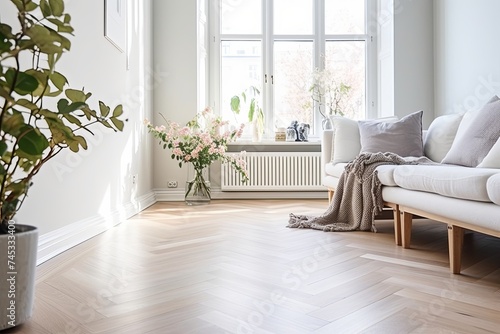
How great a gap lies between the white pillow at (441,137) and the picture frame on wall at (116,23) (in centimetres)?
237

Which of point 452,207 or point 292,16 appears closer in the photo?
point 452,207

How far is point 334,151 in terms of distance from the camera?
139 inches

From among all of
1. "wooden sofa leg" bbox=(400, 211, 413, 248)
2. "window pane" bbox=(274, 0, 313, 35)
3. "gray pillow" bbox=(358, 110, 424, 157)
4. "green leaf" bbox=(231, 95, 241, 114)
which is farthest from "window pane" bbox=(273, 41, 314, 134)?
"wooden sofa leg" bbox=(400, 211, 413, 248)

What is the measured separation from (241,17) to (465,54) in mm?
2420

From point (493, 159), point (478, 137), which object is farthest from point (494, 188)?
point (478, 137)

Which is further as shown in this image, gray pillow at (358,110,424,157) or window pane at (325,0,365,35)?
window pane at (325,0,365,35)

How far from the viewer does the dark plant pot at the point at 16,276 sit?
1.16 metres

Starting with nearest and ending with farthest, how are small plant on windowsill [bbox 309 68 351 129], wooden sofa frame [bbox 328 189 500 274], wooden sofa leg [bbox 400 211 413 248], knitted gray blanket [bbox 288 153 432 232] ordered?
1. wooden sofa frame [bbox 328 189 500 274]
2. wooden sofa leg [bbox 400 211 413 248]
3. knitted gray blanket [bbox 288 153 432 232]
4. small plant on windowsill [bbox 309 68 351 129]

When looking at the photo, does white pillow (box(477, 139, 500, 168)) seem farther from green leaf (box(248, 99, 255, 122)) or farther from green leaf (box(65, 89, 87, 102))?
green leaf (box(248, 99, 255, 122))

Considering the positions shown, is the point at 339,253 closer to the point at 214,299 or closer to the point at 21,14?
the point at 214,299

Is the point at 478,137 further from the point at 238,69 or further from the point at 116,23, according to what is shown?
the point at 238,69

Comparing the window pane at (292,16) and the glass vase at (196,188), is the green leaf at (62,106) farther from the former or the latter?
the window pane at (292,16)

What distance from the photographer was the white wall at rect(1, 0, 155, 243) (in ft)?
6.71

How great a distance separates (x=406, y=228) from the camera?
225 cm
